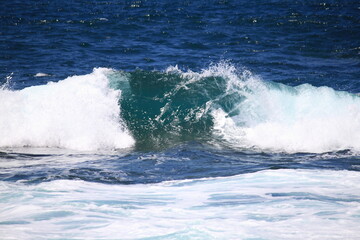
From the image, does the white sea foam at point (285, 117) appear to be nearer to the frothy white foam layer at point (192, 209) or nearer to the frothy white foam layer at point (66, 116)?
the frothy white foam layer at point (66, 116)

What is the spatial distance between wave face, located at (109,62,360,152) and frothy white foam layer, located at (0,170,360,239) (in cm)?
276

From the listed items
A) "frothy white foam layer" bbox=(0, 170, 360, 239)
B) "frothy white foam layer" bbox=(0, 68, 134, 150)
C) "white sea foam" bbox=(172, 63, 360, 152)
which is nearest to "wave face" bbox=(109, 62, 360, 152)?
"white sea foam" bbox=(172, 63, 360, 152)

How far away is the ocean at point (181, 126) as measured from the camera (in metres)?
5.26

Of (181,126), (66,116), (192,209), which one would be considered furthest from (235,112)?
(192,209)

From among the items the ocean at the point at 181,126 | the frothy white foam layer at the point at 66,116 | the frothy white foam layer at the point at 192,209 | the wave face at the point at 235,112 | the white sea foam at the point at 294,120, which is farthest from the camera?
the frothy white foam layer at the point at 66,116

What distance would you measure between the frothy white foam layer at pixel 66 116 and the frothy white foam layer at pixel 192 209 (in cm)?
321

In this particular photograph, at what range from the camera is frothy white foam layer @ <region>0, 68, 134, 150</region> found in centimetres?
971

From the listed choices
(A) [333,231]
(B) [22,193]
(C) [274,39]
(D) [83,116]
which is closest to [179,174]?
(B) [22,193]

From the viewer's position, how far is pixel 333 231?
15.6ft

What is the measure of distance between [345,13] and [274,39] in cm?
542

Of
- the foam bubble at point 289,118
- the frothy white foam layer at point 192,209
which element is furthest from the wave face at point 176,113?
the frothy white foam layer at point 192,209

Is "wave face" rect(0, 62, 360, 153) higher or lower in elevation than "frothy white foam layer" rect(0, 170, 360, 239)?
higher

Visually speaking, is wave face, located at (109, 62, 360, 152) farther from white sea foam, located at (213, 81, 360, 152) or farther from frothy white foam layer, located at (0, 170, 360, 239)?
frothy white foam layer, located at (0, 170, 360, 239)

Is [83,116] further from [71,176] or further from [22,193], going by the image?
[22,193]
